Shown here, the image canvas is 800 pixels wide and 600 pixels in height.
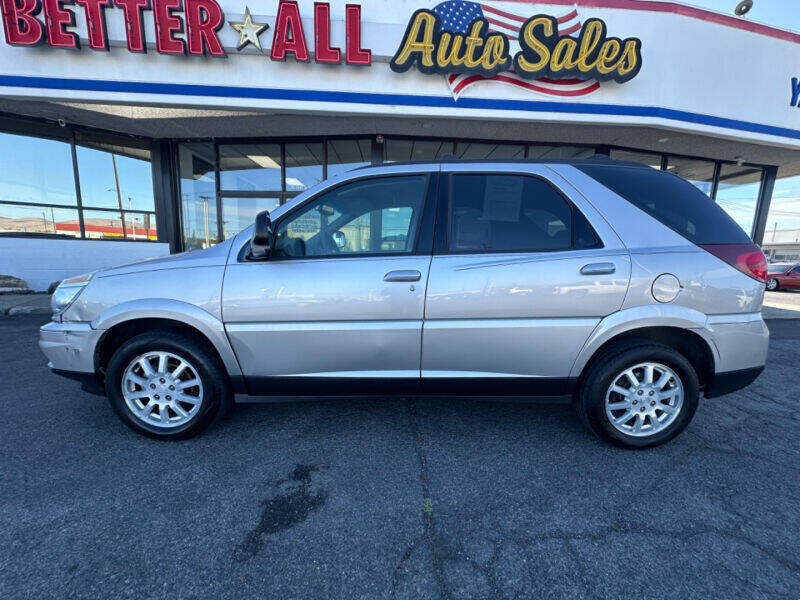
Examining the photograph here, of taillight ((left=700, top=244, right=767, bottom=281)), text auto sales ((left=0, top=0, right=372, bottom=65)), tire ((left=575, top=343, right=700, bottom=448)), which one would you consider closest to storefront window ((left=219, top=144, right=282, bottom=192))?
text auto sales ((left=0, top=0, right=372, bottom=65))

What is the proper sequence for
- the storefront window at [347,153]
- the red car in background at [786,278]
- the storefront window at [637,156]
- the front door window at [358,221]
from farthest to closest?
1. the red car in background at [786,278]
2. the storefront window at [637,156]
3. the storefront window at [347,153]
4. the front door window at [358,221]

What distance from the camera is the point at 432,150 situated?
845 cm

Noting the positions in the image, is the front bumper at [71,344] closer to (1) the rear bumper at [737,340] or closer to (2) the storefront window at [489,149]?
(1) the rear bumper at [737,340]

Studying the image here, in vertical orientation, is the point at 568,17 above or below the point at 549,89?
above

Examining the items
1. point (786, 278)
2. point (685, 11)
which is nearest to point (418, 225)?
point (685, 11)

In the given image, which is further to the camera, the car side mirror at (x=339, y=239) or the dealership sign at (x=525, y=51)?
the dealership sign at (x=525, y=51)

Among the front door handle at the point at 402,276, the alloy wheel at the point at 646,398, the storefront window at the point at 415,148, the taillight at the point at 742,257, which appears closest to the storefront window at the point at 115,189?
the storefront window at the point at 415,148

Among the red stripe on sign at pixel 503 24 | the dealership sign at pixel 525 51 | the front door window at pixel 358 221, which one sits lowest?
the front door window at pixel 358 221

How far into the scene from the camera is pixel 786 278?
1455 centimetres

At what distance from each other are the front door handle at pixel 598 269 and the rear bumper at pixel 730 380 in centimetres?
105

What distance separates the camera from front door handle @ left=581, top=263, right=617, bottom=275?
7.22 ft

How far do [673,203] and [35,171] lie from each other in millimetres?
11870

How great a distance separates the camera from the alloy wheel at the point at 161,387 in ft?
7.89

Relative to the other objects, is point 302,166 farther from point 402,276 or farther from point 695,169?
point 695,169
